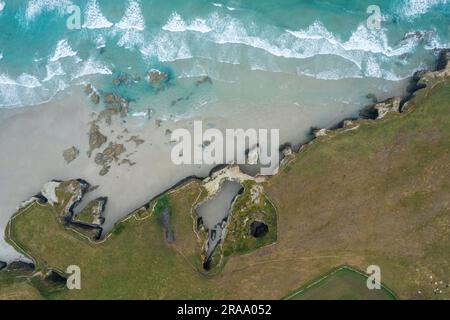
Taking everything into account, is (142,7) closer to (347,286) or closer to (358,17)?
(358,17)

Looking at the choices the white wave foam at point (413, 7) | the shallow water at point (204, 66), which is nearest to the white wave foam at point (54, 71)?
the shallow water at point (204, 66)

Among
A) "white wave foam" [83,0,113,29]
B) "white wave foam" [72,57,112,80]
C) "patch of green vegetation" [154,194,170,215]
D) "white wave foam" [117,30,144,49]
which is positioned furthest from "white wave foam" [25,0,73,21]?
"patch of green vegetation" [154,194,170,215]

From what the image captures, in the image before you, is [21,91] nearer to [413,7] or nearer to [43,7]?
[43,7]

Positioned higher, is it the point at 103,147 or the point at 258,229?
the point at 103,147

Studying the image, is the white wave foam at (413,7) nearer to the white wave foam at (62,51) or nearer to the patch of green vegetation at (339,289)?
the patch of green vegetation at (339,289)

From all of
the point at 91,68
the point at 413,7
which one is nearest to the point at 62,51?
the point at 91,68

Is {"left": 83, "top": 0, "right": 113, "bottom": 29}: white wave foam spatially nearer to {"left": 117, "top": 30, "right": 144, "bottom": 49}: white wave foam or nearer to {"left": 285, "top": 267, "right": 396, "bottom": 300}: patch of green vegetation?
{"left": 117, "top": 30, "right": 144, "bottom": 49}: white wave foam

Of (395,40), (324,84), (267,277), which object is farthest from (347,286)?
(395,40)
